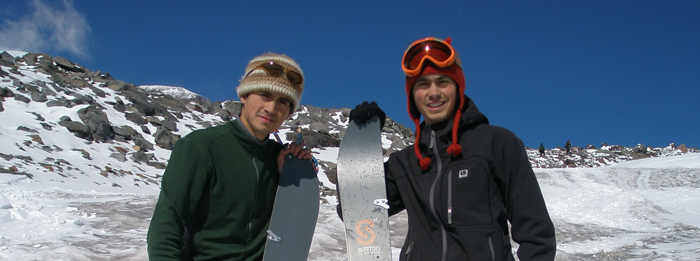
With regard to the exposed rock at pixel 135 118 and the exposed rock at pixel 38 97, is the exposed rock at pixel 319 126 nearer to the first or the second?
the exposed rock at pixel 135 118

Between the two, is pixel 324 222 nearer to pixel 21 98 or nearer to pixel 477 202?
pixel 477 202

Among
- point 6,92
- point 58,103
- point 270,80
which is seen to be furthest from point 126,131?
point 270,80

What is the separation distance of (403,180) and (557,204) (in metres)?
13.1

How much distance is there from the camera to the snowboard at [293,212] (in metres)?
2.39

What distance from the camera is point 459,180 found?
1.99 metres

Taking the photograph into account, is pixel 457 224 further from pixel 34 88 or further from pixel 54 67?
pixel 54 67

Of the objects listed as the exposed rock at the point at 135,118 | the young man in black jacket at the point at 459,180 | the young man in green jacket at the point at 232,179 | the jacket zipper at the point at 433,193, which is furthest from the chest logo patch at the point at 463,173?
the exposed rock at the point at 135,118

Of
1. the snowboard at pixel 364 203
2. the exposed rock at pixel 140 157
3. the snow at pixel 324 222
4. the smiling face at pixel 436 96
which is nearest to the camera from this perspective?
the smiling face at pixel 436 96

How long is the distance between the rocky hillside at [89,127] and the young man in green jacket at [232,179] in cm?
1256

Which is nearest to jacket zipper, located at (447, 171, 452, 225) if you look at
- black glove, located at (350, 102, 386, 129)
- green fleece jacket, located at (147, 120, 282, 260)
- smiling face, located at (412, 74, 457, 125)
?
smiling face, located at (412, 74, 457, 125)

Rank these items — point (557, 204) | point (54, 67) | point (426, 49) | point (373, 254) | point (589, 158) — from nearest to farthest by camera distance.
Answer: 1. point (426, 49)
2. point (373, 254)
3. point (557, 204)
4. point (54, 67)
5. point (589, 158)

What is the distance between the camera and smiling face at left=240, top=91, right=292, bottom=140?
236 cm

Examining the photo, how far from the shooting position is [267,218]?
95.0 inches

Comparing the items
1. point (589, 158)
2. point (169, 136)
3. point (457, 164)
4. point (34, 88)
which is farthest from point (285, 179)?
point (589, 158)
